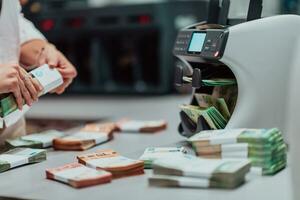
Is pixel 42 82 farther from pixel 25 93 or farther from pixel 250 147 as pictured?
pixel 250 147

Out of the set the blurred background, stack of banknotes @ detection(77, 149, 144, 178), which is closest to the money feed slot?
stack of banknotes @ detection(77, 149, 144, 178)

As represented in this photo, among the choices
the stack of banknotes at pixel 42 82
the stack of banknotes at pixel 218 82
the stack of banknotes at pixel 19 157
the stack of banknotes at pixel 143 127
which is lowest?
the stack of banknotes at pixel 143 127

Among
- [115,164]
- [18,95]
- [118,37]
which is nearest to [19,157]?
[18,95]

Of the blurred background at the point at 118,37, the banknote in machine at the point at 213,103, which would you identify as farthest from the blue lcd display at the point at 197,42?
the blurred background at the point at 118,37

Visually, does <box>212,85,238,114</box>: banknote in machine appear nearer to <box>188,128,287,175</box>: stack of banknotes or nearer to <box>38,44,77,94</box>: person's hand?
<box>188,128,287,175</box>: stack of banknotes

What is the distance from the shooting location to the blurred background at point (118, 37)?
2.13m

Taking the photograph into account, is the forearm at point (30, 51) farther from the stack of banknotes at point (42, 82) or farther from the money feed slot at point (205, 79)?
the money feed slot at point (205, 79)

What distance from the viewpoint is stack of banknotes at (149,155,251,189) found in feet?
2.78

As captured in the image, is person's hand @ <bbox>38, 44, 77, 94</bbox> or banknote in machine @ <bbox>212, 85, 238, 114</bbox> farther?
person's hand @ <bbox>38, 44, 77, 94</bbox>

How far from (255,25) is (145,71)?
1.11 meters

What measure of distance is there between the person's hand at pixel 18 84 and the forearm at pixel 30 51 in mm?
255

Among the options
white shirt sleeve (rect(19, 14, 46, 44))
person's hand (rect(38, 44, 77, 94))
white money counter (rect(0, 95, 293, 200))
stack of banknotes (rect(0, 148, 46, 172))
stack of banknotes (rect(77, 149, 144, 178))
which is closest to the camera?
white money counter (rect(0, 95, 293, 200))

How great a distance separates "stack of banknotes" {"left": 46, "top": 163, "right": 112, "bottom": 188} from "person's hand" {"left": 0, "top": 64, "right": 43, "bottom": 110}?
214 mm

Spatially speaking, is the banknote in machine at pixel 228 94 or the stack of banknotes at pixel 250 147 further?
the banknote in machine at pixel 228 94
